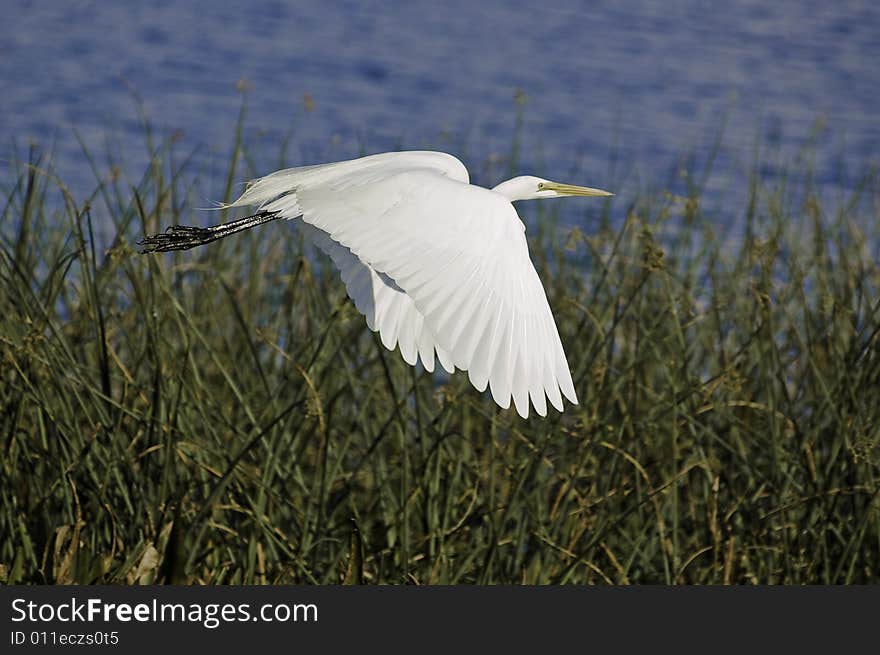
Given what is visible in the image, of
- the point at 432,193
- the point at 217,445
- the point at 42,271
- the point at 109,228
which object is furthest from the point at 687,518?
the point at 109,228

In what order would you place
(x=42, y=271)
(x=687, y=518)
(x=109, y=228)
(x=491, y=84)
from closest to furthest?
1. (x=687, y=518)
2. (x=42, y=271)
3. (x=109, y=228)
4. (x=491, y=84)

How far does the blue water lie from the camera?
6.09 metres

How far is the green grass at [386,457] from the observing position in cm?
218

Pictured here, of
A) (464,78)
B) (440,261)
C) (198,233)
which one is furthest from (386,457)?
(464,78)

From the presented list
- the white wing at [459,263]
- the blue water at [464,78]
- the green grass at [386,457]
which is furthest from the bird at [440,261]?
the blue water at [464,78]

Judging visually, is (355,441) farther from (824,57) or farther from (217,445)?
(824,57)

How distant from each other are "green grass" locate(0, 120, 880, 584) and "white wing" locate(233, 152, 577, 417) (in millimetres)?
362

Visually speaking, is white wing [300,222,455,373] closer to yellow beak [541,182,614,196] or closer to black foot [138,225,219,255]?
black foot [138,225,219,255]

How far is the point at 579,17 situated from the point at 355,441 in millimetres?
6482

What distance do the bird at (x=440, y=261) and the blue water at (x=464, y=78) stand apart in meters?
3.12

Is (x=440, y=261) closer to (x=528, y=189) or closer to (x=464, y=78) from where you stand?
(x=528, y=189)

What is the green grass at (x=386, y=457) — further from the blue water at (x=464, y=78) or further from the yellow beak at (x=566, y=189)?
the blue water at (x=464, y=78)

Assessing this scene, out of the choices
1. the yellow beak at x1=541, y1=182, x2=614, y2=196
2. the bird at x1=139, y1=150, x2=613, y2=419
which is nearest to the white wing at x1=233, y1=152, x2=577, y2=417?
the bird at x1=139, y1=150, x2=613, y2=419

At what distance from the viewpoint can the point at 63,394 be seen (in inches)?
88.0
